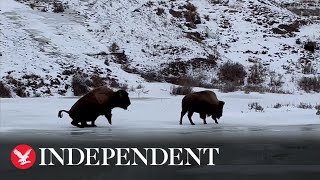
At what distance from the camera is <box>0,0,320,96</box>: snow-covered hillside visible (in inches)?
952

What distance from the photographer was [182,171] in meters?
6.25

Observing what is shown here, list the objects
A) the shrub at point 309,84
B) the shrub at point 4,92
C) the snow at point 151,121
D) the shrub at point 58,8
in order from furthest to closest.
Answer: the shrub at point 58,8 < the shrub at point 309,84 < the shrub at point 4,92 < the snow at point 151,121

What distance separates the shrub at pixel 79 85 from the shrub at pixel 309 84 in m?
11.4

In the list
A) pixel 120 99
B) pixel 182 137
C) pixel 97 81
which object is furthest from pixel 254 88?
pixel 182 137

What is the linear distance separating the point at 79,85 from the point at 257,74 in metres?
11.0

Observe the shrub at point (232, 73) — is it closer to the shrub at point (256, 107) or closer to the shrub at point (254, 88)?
the shrub at point (254, 88)

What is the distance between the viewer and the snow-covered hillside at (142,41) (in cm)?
2419

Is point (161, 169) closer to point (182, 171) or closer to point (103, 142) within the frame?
point (182, 171)

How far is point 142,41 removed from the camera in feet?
102

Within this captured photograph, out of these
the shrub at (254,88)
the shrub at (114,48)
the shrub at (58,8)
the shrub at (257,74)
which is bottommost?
the shrub at (254,88)

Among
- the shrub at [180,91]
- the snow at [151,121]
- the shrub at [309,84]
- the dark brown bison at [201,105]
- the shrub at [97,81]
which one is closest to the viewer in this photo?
the snow at [151,121]

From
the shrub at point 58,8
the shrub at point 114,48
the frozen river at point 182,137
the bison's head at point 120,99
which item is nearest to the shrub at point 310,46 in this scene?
the shrub at point 114,48

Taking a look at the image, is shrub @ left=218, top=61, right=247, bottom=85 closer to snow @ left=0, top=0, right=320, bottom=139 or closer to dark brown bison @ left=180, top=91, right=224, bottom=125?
snow @ left=0, top=0, right=320, bottom=139

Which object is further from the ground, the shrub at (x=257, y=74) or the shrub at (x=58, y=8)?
the shrub at (x=58, y=8)
